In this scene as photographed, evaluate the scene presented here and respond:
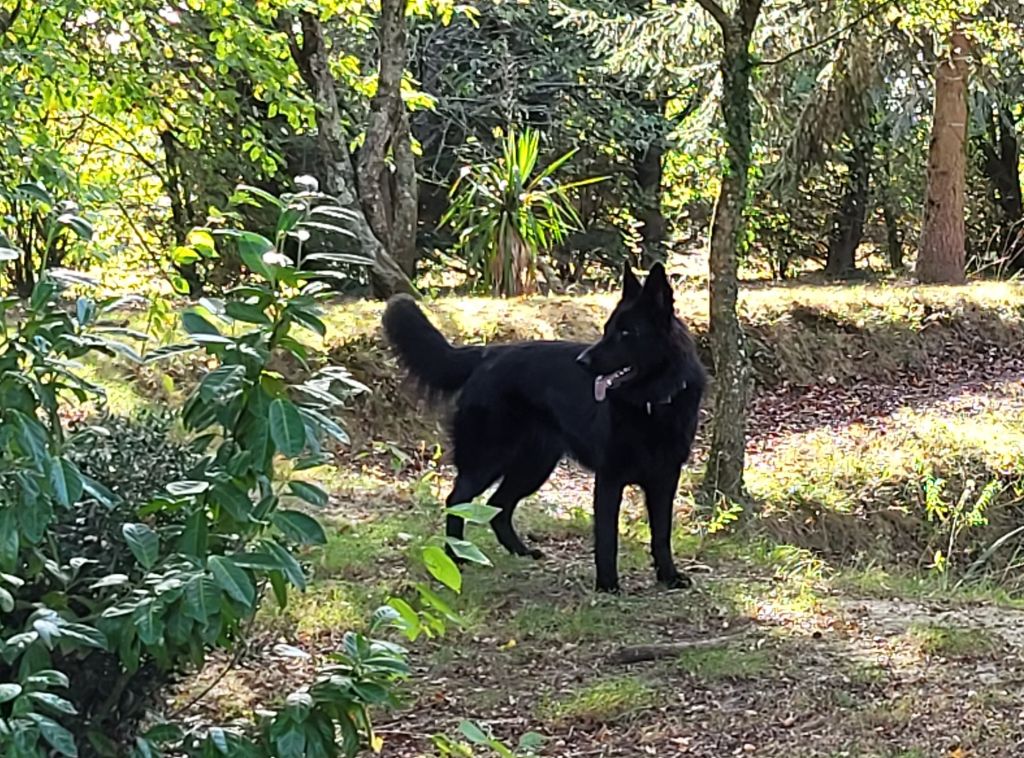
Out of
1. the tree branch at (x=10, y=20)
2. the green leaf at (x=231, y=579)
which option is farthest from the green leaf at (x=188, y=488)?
the tree branch at (x=10, y=20)

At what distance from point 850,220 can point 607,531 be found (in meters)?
15.4

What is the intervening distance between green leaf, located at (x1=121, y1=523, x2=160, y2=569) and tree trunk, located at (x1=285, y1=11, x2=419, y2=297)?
8.07m

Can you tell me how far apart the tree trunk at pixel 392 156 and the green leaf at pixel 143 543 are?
8.45 m

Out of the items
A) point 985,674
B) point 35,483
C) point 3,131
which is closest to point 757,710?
point 985,674

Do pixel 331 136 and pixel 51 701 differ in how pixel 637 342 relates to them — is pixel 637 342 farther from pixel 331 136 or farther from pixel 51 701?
pixel 331 136

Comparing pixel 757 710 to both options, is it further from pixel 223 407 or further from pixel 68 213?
pixel 68 213

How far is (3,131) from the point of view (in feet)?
18.4

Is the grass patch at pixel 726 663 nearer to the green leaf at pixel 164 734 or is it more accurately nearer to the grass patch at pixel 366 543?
the grass patch at pixel 366 543

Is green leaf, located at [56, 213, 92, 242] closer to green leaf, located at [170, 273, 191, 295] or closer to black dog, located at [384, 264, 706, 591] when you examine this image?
green leaf, located at [170, 273, 191, 295]

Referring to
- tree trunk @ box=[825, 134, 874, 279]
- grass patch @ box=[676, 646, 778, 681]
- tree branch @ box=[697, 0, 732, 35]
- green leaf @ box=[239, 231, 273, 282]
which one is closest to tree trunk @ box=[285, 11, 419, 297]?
tree branch @ box=[697, 0, 732, 35]

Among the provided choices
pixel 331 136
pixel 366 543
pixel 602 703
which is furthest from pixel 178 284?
pixel 331 136

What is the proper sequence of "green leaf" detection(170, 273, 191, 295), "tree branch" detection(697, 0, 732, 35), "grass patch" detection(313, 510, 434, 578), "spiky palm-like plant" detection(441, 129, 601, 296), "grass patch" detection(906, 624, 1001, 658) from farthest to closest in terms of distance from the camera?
"spiky palm-like plant" detection(441, 129, 601, 296), "tree branch" detection(697, 0, 732, 35), "grass patch" detection(313, 510, 434, 578), "grass patch" detection(906, 624, 1001, 658), "green leaf" detection(170, 273, 191, 295)

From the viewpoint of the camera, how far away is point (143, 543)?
222 centimetres

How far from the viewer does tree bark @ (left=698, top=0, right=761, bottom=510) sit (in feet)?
21.3
